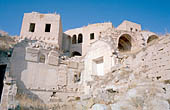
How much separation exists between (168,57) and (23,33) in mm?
18681

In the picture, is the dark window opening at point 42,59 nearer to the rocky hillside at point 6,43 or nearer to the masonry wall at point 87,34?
the rocky hillside at point 6,43

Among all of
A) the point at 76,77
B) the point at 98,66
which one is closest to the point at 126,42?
the point at 98,66

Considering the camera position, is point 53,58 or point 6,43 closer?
point 53,58

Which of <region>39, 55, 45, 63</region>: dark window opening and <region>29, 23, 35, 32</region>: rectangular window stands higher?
<region>29, 23, 35, 32</region>: rectangular window

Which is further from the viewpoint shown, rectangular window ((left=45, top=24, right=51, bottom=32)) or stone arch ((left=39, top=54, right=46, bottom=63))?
rectangular window ((left=45, top=24, right=51, bottom=32))

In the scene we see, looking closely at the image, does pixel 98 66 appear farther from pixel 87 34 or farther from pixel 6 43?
pixel 87 34

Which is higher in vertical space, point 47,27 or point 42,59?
point 47,27

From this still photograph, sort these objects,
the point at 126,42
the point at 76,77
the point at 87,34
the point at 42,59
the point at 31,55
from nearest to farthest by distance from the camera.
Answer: the point at 31,55, the point at 42,59, the point at 76,77, the point at 126,42, the point at 87,34

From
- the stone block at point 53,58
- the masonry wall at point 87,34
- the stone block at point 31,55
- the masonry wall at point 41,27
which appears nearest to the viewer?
the stone block at point 31,55

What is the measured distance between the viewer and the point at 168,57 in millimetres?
7277

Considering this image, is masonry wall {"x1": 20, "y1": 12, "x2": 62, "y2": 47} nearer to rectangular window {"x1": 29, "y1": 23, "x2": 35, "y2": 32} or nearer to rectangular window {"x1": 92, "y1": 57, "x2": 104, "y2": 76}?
rectangular window {"x1": 29, "y1": 23, "x2": 35, "y2": 32}

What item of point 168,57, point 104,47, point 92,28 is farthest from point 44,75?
point 92,28

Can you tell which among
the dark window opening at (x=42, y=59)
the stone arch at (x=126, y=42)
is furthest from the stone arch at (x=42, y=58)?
the stone arch at (x=126, y=42)

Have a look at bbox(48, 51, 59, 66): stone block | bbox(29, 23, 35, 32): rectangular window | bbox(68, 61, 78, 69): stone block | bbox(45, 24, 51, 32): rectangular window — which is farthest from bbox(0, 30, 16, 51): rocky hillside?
bbox(68, 61, 78, 69): stone block
